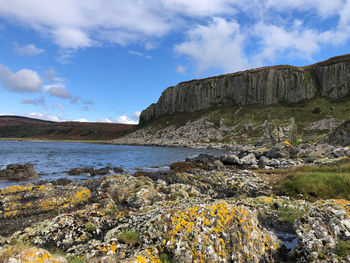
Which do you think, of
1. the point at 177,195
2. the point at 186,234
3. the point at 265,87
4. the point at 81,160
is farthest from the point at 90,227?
the point at 265,87

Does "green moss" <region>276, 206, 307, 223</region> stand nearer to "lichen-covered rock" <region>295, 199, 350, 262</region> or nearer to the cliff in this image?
"lichen-covered rock" <region>295, 199, 350, 262</region>

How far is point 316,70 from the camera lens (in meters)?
101

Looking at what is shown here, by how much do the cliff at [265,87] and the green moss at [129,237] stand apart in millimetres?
104838

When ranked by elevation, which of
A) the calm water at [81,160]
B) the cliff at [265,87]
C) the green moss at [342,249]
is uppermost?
the cliff at [265,87]

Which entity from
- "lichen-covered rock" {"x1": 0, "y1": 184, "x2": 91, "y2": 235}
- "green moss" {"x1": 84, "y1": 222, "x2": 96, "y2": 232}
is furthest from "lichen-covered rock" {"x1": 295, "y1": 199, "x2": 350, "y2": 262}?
"lichen-covered rock" {"x1": 0, "y1": 184, "x2": 91, "y2": 235}

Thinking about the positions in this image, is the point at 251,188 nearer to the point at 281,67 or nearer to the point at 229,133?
the point at 229,133

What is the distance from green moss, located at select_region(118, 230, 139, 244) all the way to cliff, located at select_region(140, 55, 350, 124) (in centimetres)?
10484

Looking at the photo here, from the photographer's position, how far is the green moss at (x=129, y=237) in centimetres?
550

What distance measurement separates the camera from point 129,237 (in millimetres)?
5730

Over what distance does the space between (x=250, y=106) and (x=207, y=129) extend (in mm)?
25821

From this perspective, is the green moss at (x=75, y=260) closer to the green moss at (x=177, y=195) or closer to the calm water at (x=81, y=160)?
the green moss at (x=177, y=195)

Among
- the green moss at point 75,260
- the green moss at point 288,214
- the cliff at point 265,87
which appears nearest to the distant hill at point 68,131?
the cliff at point 265,87

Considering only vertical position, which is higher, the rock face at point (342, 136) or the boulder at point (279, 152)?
the rock face at point (342, 136)

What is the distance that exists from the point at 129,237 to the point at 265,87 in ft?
357
